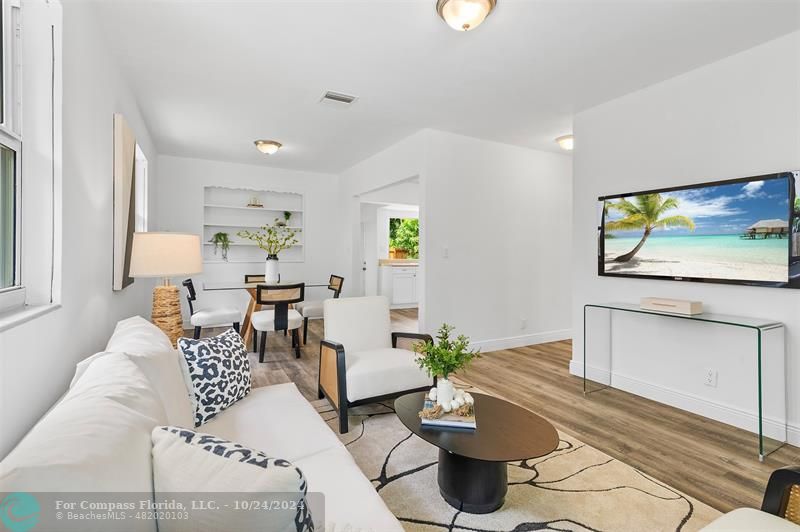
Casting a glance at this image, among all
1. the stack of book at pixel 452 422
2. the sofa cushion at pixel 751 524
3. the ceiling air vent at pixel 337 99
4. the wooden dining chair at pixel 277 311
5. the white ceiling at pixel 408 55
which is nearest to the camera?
the sofa cushion at pixel 751 524

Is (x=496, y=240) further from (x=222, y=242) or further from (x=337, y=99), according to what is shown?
(x=222, y=242)

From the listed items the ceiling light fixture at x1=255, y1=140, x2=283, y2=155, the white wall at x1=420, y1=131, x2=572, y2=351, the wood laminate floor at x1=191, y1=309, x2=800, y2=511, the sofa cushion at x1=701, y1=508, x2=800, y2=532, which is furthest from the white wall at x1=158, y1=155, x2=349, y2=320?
the sofa cushion at x1=701, y1=508, x2=800, y2=532

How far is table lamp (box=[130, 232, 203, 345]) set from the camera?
2314 mm

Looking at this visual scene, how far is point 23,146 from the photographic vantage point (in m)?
1.36

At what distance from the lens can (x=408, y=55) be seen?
2.69 m

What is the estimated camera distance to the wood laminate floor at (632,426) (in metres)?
2.04

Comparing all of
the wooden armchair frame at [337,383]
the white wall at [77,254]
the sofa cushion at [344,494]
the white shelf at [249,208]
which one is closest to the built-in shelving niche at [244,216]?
the white shelf at [249,208]

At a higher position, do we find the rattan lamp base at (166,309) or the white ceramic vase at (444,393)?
the rattan lamp base at (166,309)

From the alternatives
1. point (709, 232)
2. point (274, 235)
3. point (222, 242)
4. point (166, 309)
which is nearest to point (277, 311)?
point (166, 309)

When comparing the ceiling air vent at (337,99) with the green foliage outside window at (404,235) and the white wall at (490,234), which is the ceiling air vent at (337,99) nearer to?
the white wall at (490,234)

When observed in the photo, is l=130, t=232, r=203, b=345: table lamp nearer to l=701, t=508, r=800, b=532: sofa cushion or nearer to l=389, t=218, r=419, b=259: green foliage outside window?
l=701, t=508, r=800, b=532: sofa cushion

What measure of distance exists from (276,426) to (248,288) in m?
3.13

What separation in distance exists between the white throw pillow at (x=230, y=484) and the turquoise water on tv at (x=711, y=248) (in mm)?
3203

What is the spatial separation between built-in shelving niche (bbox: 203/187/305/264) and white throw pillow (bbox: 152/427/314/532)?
5.90 m
